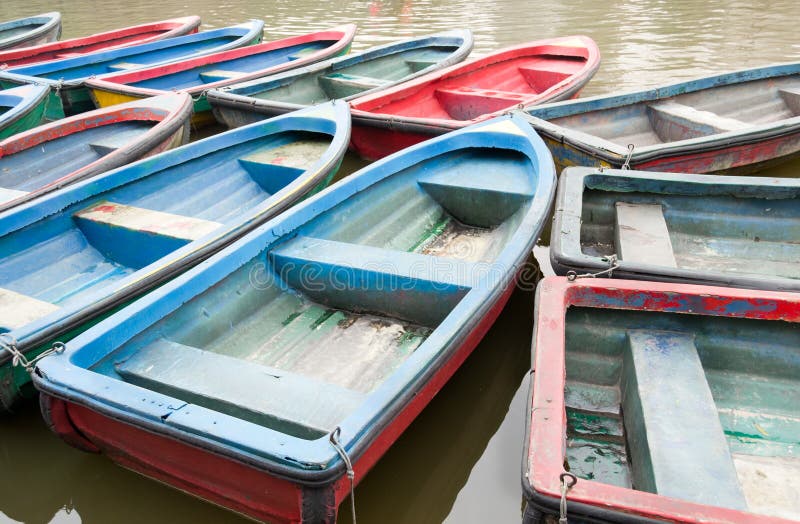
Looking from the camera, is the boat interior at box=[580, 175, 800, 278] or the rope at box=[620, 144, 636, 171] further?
the rope at box=[620, 144, 636, 171]

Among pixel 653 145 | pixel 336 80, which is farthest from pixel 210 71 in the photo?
pixel 653 145

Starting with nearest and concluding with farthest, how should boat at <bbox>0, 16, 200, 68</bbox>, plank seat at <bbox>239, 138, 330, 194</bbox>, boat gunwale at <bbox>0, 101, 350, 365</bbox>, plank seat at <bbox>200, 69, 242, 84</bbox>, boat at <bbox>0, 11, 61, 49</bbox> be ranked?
1. boat gunwale at <bbox>0, 101, 350, 365</bbox>
2. plank seat at <bbox>239, 138, 330, 194</bbox>
3. plank seat at <bbox>200, 69, 242, 84</bbox>
4. boat at <bbox>0, 16, 200, 68</bbox>
5. boat at <bbox>0, 11, 61, 49</bbox>

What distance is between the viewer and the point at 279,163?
4.61 metres

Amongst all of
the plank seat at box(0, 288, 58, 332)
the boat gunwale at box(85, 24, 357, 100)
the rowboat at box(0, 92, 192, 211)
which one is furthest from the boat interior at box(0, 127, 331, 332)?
the boat gunwale at box(85, 24, 357, 100)

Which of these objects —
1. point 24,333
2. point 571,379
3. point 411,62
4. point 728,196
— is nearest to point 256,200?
point 24,333

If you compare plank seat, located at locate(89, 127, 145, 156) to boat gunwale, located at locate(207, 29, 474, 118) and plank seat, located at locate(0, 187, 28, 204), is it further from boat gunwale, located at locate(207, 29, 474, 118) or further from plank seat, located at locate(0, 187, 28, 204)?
plank seat, located at locate(0, 187, 28, 204)

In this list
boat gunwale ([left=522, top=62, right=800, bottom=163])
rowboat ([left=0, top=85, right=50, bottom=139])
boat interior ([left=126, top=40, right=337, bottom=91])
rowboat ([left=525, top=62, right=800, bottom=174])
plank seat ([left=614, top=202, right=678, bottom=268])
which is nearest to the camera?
plank seat ([left=614, top=202, right=678, bottom=268])

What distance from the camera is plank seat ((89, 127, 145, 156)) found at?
198 inches

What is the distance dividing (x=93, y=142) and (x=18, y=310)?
8.42 feet

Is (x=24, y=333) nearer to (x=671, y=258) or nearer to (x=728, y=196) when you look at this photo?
(x=671, y=258)

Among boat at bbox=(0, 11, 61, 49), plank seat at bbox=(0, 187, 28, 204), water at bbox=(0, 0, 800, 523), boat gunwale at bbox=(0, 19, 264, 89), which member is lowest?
water at bbox=(0, 0, 800, 523)

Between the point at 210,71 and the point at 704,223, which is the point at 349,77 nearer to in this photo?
the point at 210,71

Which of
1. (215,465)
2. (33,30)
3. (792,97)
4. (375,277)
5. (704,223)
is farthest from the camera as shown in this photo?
(33,30)

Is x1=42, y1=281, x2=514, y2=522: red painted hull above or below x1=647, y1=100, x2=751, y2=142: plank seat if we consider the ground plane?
below
